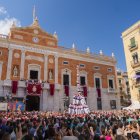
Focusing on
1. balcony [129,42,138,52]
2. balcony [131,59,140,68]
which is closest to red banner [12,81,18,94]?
balcony [131,59,140,68]

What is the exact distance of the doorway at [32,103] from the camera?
939 inches

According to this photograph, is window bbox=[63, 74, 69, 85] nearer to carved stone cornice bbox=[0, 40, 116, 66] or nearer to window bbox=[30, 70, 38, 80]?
carved stone cornice bbox=[0, 40, 116, 66]

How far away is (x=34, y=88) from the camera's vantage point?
77.1 feet

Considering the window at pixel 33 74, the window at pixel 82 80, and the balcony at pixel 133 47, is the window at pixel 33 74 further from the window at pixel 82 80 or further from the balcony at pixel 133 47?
the balcony at pixel 133 47

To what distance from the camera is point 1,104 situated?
Result: 19.3 metres

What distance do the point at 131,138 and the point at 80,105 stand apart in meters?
14.4

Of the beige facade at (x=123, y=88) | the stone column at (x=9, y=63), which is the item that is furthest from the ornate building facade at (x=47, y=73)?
the beige facade at (x=123, y=88)

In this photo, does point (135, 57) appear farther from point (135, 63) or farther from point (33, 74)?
point (33, 74)

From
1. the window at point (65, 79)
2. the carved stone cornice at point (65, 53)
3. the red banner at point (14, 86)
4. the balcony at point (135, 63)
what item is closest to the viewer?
the red banner at point (14, 86)

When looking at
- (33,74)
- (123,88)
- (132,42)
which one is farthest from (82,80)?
(123,88)

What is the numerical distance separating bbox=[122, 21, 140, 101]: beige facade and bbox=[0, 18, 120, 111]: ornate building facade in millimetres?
3441

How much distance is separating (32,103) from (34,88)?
7.43 feet

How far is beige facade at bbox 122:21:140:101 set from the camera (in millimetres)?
28047

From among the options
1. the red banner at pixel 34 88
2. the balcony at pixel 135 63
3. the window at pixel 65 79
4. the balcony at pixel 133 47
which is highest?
the balcony at pixel 133 47
